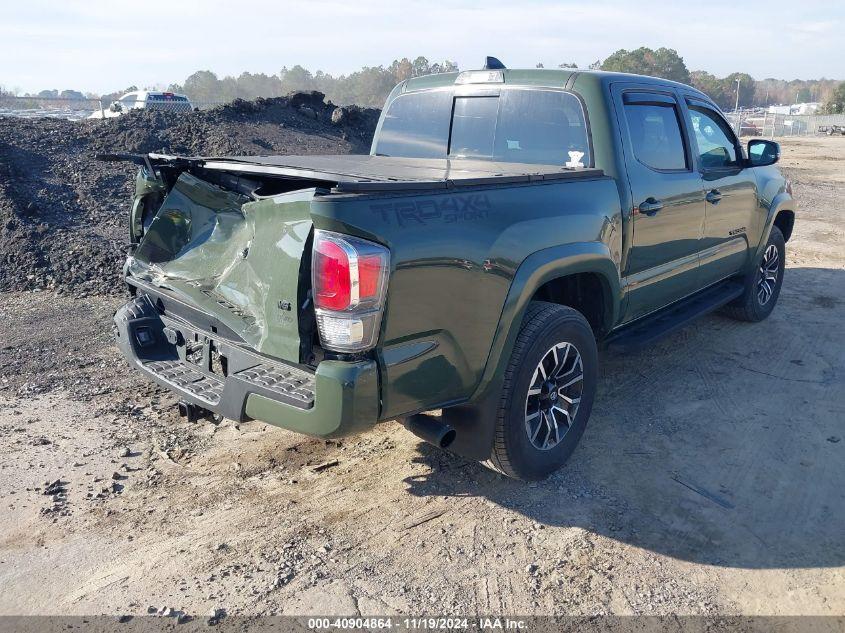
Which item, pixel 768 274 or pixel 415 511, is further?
pixel 768 274

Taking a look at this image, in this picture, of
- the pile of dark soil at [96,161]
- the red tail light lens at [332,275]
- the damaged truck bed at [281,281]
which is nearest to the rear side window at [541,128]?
the damaged truck bed at [281,281]

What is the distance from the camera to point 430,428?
3.17 meters

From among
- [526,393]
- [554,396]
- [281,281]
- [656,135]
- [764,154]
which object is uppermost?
[656,135]

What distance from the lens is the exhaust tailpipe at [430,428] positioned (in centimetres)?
Answer: 317

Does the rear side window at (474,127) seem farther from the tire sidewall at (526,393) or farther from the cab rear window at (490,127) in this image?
the tire sidewall at (526,393)

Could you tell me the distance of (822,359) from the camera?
5.62 meters

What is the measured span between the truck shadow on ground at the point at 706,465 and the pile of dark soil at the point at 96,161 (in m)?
3.07

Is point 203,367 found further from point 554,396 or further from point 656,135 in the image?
point 656,135

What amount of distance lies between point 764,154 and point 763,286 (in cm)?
157

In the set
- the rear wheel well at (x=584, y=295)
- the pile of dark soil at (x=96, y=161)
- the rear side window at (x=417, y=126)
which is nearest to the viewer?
the rear wheel well at (x=584, y=295)

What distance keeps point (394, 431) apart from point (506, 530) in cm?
114

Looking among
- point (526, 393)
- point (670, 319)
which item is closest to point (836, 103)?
point (670, 319)

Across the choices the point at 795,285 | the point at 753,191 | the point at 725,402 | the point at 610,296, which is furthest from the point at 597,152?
the point at 795,285

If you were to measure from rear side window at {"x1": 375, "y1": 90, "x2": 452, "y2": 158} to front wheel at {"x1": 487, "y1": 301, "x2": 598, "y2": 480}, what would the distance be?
174 cm
